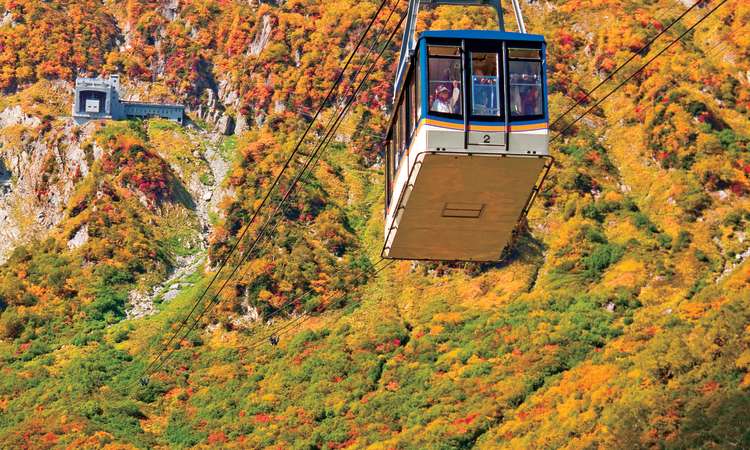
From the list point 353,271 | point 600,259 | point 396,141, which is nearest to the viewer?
point 396,141

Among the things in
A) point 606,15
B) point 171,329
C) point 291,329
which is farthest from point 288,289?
point 606,15

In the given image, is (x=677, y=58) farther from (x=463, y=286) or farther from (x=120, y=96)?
(x=120, y=96)

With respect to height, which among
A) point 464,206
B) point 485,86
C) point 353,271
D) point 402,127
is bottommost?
point 353,271

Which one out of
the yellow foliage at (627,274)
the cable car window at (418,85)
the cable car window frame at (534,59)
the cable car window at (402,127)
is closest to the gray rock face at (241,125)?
the yellow foliage at (627,274)

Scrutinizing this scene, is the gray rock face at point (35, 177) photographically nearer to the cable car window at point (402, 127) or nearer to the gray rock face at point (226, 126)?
the gray rock face at point (226, 126)

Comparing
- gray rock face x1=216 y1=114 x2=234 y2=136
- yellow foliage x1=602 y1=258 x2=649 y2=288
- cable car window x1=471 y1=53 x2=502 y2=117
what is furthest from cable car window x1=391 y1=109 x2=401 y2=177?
gray rock face x1=216 y1=114 x2=234 y2=136

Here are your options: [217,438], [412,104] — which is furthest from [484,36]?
[217,438]

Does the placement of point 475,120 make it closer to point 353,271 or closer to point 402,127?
point 402,127
